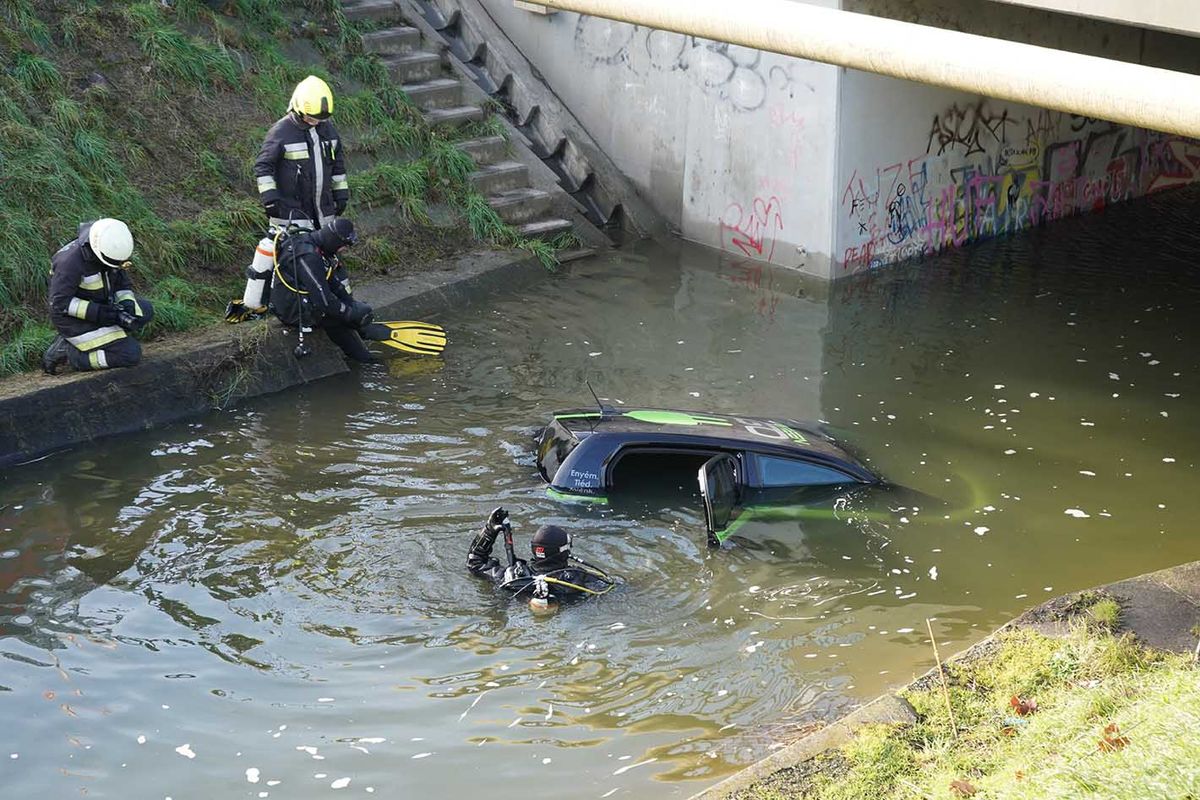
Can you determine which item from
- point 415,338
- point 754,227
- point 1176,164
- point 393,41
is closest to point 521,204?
point 754,227

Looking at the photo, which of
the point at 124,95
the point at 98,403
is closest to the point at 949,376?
the point at 98,403

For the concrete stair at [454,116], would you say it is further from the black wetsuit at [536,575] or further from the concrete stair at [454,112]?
the black wetsuit at [536,575]

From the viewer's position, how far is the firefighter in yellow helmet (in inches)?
448

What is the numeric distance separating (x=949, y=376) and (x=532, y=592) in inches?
228

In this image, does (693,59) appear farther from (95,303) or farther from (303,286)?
(95,303)

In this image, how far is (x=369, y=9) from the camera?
1648cm

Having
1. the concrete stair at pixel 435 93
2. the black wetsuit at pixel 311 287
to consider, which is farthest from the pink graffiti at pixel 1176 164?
the black wetsuit at pixel 311 287

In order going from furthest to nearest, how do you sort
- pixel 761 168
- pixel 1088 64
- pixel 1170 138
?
pixel 1170 138 → pixel 761 168 → pixel 1088 64

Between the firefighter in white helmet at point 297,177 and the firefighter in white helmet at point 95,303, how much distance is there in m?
1.23

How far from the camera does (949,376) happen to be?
12094 mm

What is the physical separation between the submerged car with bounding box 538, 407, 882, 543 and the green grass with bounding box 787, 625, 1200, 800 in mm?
2298

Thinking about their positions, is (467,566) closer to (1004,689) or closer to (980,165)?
(1004,689)

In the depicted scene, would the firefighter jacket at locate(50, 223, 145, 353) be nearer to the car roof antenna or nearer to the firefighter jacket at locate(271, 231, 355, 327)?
the firefighter jacket at locate(271, 231, 355, 327)

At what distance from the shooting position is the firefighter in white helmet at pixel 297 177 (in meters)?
11.4
